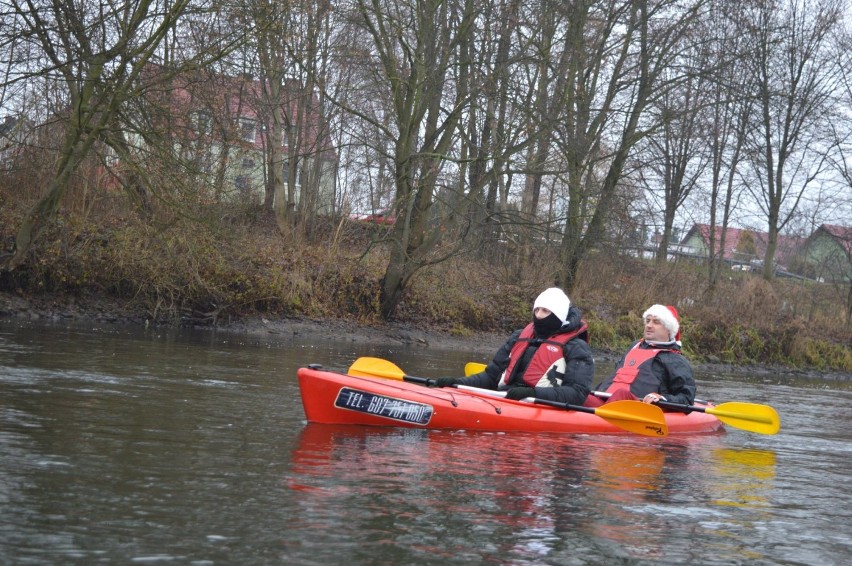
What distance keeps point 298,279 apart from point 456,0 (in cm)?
534

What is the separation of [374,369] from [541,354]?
153 centimetres

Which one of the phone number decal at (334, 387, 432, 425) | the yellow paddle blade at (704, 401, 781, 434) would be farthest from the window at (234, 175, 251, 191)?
the yellow paddle blade at (704, 401, 781, 434)

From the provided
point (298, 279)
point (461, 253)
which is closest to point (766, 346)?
point (461, 253)

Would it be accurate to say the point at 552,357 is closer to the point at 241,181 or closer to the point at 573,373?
the point at 573,373

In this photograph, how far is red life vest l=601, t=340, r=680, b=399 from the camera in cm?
941

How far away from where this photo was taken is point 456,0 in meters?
16.1

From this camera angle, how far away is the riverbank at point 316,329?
49.5 ft

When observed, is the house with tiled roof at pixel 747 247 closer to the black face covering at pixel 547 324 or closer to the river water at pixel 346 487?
the black face covering at pixel 547 324

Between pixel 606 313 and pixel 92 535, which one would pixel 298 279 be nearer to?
pixel 606 313

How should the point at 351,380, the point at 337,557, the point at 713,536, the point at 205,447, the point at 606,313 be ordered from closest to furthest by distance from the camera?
the point at 337,557 → the point at 713,536 → the point at 205,447 → the point at 351,380 → the point at 606,313

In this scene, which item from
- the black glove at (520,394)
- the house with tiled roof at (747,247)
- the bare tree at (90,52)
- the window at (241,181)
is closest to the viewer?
the black glove at (520,394)

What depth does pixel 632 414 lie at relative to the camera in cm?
864

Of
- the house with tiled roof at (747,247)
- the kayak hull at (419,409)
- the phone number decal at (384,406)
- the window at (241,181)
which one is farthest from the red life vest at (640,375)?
the house with tiled roof at (747,247)

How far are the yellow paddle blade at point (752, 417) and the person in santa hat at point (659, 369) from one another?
33 cm
